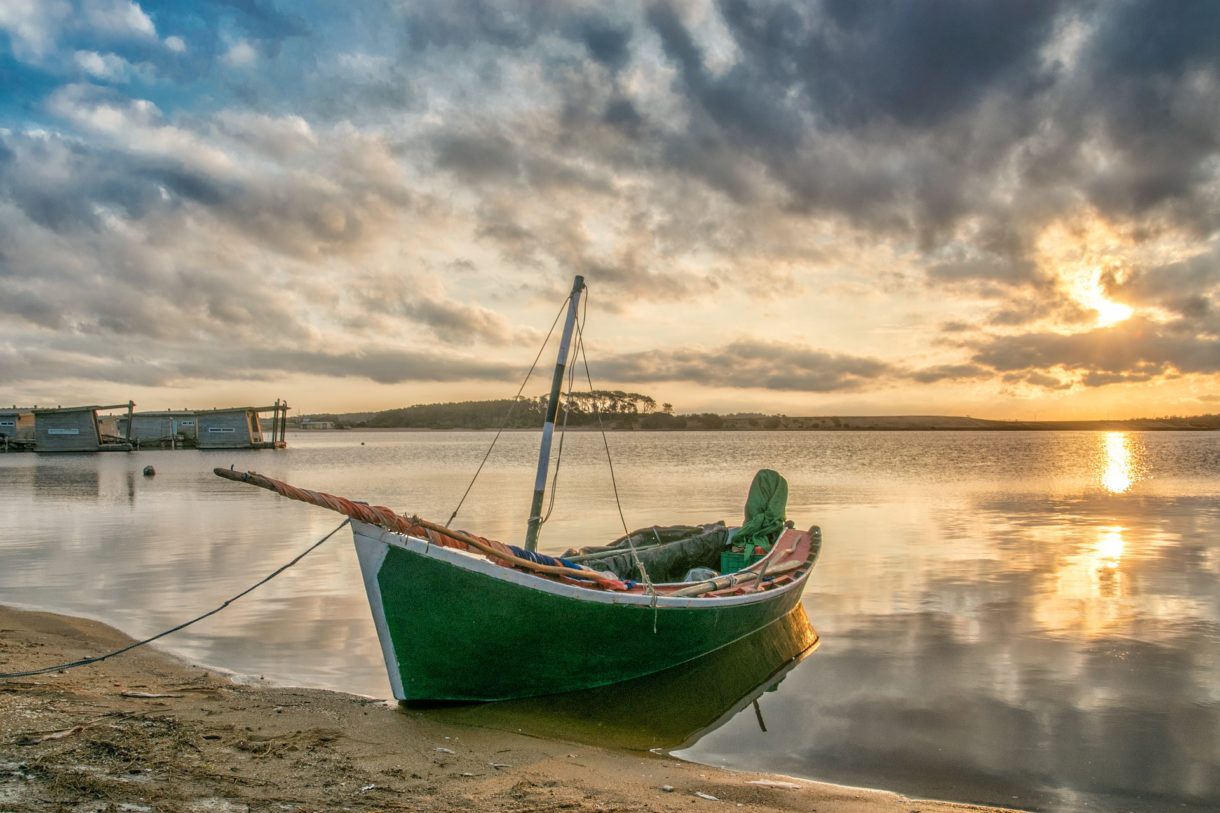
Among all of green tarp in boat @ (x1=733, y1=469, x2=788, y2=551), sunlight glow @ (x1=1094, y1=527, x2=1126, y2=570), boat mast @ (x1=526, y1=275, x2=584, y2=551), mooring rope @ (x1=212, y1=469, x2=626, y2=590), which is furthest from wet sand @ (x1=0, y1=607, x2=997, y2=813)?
sunlight glow @ (x1=1094, y1=527, x2=1126, y2=570)

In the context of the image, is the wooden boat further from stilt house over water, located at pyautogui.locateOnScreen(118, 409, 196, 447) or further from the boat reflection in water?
stilt house over water, located at pyautogui.locateOnScreen(118, 409, 196, 447)

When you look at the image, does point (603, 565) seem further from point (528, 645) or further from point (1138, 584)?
point (1138, 584)

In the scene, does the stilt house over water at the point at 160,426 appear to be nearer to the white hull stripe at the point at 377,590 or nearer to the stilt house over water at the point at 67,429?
the stilt house over water at the point at 67,429

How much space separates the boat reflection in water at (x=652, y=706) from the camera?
26.9 ft

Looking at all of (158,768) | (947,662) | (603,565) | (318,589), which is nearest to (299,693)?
(158,768)

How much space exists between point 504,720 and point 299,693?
2.20 m

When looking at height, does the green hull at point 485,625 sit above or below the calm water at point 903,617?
above

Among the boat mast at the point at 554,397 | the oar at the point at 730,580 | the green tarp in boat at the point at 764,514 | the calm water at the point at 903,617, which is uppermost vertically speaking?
the boat mast at the point at 554,397

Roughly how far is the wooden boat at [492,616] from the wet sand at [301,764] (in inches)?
24.3

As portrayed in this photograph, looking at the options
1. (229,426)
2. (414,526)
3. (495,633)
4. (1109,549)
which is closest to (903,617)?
(495,633)

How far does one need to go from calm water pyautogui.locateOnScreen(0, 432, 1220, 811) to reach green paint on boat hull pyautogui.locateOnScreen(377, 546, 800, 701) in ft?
1.53

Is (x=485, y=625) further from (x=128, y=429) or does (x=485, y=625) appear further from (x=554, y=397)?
(x=128, y=429)

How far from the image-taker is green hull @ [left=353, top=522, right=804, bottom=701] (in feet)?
26.6

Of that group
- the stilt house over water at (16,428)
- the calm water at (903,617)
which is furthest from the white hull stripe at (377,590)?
the stilt house over water at (16,428)
